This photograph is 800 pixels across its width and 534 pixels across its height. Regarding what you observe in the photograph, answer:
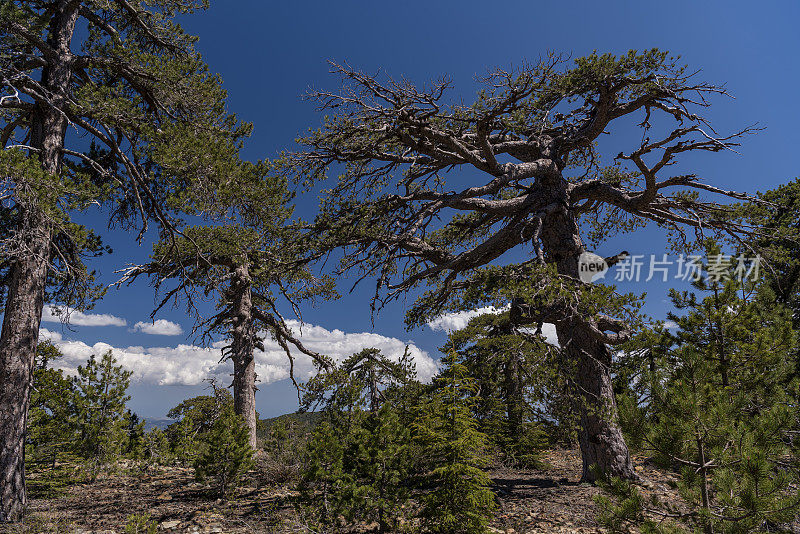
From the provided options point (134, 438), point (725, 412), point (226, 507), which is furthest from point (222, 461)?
point (725, 412)

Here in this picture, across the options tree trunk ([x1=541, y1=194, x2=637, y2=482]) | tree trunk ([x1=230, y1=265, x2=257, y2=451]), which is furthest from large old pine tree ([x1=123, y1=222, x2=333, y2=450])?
tree trunk ([x1=541, y1=194, x2=637, y2=482])

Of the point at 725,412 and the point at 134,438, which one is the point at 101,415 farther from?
the point at 725,412

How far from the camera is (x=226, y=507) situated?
6602 millimetres

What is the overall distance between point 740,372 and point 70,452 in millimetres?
12071

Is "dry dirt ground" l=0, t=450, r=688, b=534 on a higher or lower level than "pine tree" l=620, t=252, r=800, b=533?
lower

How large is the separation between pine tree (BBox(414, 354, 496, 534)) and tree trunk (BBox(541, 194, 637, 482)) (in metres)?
2.85

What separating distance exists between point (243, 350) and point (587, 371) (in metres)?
10.1

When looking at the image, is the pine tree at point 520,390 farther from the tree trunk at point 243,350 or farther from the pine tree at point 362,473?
the tree trunk at point 243,350

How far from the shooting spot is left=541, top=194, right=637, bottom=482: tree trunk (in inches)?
295

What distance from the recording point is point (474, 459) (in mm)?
4918

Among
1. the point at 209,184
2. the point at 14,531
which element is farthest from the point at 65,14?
the point at 14,531

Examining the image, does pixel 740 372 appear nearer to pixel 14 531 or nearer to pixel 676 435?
pixel 676 435

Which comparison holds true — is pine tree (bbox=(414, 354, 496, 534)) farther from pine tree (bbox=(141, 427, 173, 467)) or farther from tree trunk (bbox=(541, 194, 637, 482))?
pine tree (bbox=(141, 427, 173, 467))

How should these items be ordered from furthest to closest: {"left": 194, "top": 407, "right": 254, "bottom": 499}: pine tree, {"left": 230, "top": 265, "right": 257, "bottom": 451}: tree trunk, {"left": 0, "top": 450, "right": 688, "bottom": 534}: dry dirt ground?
{"left": 230, "top": 265, "right": 257, "bottom": 451}: tree trunk < {"left": 194, "top": 407, "right": 254, "bottom": 499}: pine tree < {"left": 0, "top": 450, "right": 688, "bottom": 534}: dry dirt ground
